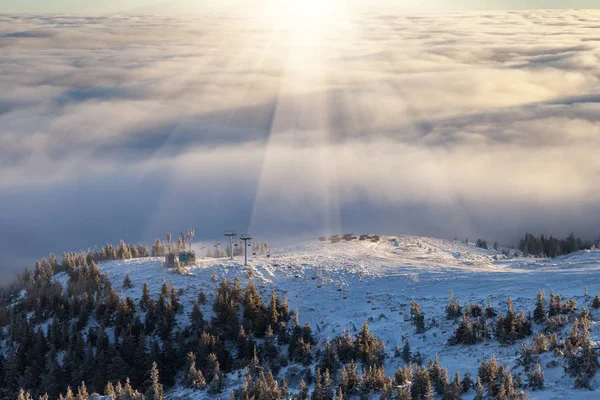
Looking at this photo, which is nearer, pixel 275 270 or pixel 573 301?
pixel 573 301

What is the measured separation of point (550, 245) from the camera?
4476 inches

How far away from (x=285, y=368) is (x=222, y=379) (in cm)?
620

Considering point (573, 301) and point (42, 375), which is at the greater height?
point (573, 301)

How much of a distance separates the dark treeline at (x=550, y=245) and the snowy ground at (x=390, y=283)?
75.7ft

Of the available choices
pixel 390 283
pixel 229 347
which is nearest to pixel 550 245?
pixel 390 283

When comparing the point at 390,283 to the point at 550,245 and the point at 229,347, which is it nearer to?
the point at 229,347

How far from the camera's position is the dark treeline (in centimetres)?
10844

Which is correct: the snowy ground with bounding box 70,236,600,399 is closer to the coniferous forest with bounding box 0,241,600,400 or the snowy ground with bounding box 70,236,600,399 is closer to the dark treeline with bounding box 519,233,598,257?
the coniferous forest with bounding box 0,241,600,400

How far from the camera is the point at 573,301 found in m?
54.4

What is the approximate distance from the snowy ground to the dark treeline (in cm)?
2307

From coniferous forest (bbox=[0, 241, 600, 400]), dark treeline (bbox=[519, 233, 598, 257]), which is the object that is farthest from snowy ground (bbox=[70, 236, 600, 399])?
dark treeline (bbox=[519, 233, 598, 257])

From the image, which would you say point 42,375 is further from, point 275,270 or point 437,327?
point 437,327

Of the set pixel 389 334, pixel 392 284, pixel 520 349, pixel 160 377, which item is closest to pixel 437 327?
pixel 389 334

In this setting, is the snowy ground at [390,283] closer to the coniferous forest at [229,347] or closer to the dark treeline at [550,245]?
the coniferous forest at [229,347]
